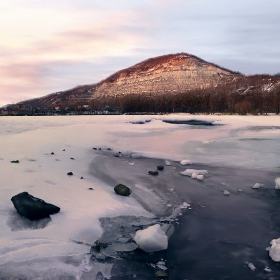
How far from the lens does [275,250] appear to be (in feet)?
14.6

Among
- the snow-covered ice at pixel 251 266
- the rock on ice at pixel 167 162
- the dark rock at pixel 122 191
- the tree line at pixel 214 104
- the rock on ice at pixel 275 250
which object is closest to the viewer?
the snow-covered ice at pixel 251 266

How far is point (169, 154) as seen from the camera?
1293 cm

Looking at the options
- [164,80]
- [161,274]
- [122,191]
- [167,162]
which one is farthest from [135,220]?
[164,80]

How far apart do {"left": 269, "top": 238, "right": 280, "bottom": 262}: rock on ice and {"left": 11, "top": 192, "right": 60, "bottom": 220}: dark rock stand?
11.2 ft

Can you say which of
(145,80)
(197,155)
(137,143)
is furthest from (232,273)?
(145,80)

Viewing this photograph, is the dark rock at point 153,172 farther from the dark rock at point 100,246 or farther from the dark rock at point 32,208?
the dark rock at point 100,246

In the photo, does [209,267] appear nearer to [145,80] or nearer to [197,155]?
[197,155]

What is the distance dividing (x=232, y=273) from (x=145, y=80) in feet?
600

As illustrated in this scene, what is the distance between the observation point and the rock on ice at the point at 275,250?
170 inches

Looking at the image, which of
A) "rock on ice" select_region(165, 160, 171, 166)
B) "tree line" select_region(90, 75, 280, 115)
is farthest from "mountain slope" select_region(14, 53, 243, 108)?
"rock on ice" select_region(165, 160, 171, 166)

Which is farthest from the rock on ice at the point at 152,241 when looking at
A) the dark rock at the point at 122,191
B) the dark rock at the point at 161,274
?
the dark rock at the point at 122,191

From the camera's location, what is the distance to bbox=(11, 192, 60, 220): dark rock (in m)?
5.02

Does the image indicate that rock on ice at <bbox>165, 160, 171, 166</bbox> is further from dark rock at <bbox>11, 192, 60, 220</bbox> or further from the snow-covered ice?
the snow-covered ice

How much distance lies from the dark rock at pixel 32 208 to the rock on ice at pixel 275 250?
3428mm
